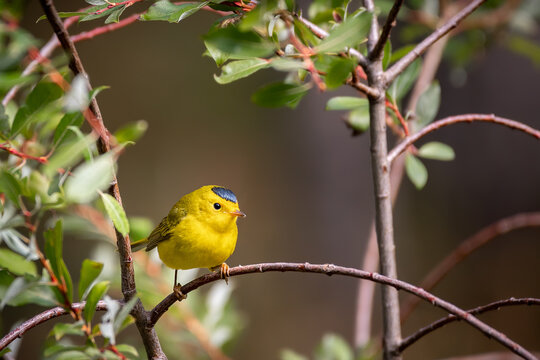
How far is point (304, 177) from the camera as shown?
3.52 m

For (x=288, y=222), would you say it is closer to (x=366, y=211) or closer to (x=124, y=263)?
(x=366, y=211)

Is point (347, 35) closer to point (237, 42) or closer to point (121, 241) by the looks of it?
point (237, 42)

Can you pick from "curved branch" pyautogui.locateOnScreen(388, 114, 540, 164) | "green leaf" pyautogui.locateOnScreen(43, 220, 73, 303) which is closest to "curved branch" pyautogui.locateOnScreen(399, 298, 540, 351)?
"curved branch" pyautogui.locateOnScreen(388, 114, 540, 164)

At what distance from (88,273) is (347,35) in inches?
17.7

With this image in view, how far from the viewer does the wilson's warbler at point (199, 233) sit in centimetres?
129

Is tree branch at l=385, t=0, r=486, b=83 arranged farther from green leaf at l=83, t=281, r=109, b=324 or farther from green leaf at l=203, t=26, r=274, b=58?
green leaf at l=83, t=281, r=109, b=324

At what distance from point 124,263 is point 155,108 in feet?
9.40

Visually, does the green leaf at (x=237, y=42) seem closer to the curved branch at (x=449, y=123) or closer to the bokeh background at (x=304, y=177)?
the curved branch at (x=449, y=123)

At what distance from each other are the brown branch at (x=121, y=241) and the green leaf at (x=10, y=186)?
0.37ft

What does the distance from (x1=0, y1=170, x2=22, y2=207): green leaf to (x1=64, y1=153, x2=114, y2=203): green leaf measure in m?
0.17

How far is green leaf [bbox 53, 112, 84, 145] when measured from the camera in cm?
65

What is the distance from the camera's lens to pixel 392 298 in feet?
3.09

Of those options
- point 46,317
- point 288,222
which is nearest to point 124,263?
point 46,317

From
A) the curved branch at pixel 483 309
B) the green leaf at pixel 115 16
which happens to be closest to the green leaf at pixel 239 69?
the green leaf at pixel 115 16
